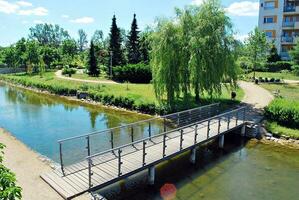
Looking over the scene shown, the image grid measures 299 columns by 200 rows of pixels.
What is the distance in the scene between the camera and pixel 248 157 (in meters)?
15.4

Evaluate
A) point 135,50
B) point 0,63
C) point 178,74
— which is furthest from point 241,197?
point 0,63

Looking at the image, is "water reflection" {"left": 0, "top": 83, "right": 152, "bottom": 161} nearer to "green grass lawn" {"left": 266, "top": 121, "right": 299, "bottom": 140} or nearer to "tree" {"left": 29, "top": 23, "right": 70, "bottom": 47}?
"green grass lawn" {"left": 266, "top": 121, "right": 299, "bottom": 140}

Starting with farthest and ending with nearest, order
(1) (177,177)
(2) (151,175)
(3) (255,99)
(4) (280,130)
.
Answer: (3) (255,99)
(4) (280,130)
(1) (177,177)
(2) (151,175)

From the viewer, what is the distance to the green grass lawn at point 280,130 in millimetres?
17344

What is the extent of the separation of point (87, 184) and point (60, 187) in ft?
3.05

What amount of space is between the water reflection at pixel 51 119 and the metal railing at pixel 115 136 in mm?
399

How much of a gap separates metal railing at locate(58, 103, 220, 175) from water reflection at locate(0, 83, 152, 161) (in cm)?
40

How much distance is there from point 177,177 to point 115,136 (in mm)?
5904

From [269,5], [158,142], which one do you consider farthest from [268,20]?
[158,142]

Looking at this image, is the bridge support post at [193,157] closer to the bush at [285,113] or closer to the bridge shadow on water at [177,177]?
the bridge shadow on water at [177,177]

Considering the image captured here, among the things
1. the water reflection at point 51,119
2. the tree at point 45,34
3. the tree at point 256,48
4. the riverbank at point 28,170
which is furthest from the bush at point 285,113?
the tree at point 45,34

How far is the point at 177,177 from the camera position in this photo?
13.0 m

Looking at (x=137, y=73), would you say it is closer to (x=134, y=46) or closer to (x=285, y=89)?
(x=134, y=46)

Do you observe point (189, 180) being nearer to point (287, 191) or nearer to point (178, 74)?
point (287, 191)
